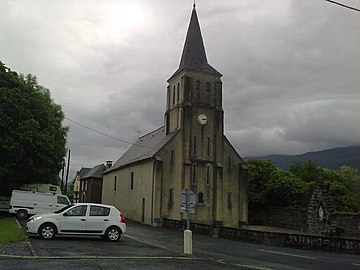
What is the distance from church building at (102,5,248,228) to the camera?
42156 mm

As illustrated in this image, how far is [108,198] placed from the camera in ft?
198

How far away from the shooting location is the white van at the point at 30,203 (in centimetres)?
3272

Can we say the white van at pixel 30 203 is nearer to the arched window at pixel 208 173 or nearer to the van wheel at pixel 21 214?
the van wheel at pixel 21 214

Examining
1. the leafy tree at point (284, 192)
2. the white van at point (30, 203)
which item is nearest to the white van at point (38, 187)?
the white van at point (30, 203)

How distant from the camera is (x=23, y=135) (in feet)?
109

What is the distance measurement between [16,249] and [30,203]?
1898 centimetres

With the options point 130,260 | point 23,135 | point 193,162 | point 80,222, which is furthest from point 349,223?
point 130,260

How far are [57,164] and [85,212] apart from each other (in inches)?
775

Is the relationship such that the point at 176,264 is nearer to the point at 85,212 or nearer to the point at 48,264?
the point at 48,264

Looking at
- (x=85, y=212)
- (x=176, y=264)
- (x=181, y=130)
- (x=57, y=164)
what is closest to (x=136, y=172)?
(x=181, y=130)

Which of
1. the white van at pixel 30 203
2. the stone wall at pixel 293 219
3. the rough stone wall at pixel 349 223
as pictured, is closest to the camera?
the white van at pixel 30 203

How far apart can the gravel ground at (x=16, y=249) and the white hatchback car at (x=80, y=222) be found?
2.38 metres

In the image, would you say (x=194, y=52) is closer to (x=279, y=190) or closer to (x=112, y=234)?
(x=279, y=190)

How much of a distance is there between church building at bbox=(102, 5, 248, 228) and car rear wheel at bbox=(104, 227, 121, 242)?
1969 centimetres
